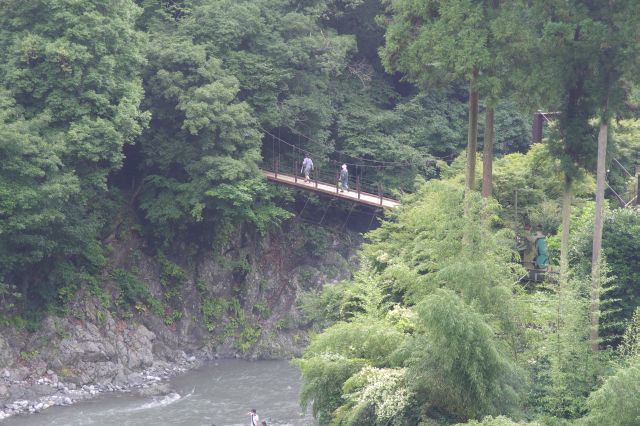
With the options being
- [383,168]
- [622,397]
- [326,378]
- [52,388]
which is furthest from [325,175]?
[622,397]

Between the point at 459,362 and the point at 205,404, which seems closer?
the point at 459,362

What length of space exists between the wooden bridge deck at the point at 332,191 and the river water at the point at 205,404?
5.97 m

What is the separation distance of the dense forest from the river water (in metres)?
2.94

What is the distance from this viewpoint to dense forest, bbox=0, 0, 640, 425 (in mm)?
15992

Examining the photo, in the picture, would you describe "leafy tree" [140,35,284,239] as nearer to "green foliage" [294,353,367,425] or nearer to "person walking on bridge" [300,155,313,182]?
"person walking on bridge" [300,155,313,182]

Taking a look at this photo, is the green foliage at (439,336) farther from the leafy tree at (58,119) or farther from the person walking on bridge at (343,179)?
the person walking on bridge at (343,179)

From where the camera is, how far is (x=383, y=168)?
35.3 meters

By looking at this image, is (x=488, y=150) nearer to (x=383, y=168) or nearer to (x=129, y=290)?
(x=129, y=290)

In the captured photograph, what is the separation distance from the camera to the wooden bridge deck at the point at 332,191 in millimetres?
31969

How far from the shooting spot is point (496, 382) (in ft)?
50.2

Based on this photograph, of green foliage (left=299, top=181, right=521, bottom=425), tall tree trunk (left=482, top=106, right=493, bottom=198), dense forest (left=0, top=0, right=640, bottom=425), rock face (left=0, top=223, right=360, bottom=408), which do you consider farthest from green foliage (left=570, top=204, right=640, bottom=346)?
rock face (left=0, top=223, right=360, bottom=408)

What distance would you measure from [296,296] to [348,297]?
36.6 ft

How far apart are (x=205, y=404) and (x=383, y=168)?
12.2 metres

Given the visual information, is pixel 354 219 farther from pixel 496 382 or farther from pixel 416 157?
pixel 496 382
